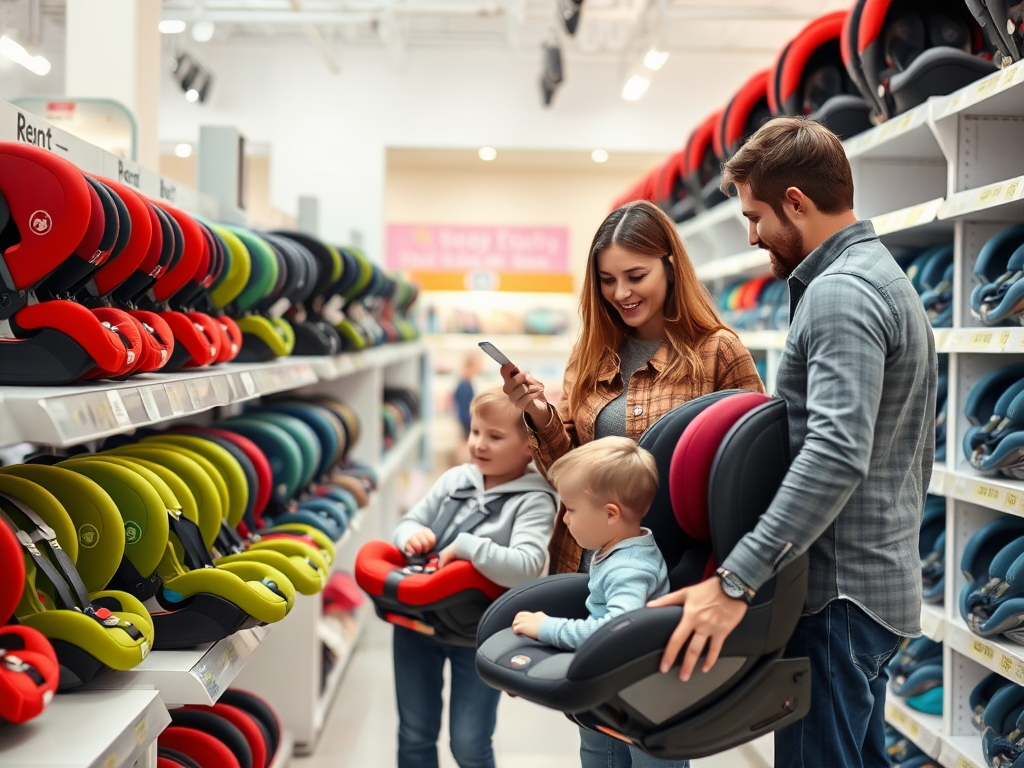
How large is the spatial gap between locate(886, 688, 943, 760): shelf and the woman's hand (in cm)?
153

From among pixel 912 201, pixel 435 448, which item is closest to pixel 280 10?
pixel 435 448

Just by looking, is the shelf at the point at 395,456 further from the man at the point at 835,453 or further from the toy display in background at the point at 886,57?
the man at the point at 835,453

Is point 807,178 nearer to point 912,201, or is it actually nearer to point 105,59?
point 912,201

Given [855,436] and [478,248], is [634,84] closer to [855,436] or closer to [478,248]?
[478,248]

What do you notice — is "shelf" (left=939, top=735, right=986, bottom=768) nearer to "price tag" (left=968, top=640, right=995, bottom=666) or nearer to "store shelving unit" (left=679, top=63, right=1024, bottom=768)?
Answer: "store shelving unit" (left=679, top=63, right=1024, bottom=768)

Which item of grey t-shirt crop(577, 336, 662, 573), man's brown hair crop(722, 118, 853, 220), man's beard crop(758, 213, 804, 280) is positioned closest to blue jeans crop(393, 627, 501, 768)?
grey t-shirt crop(577, 336, 662, 573)

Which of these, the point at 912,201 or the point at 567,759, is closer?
the point at 912,201

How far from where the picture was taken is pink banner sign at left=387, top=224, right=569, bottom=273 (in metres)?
11.0

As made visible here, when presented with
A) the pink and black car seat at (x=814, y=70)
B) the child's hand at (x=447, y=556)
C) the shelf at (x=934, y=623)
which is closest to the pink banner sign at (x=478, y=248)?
the pink and black car seat at (x=814, y=70)

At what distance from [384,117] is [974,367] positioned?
7680mm

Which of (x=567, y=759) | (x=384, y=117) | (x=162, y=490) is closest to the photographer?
(x=162, y=490)

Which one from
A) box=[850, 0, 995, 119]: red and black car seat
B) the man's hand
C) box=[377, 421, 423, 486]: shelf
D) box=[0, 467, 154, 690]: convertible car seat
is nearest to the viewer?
the man's hand

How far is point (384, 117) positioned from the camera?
375 inches

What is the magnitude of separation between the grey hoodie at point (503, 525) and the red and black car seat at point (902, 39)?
156cm
